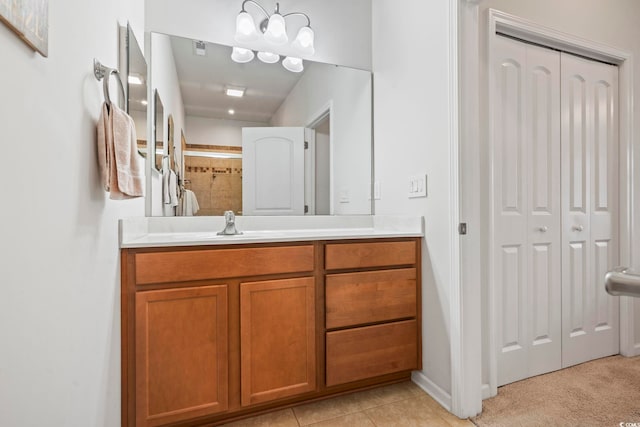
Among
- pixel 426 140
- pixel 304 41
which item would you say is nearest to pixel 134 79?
pixel 304 41

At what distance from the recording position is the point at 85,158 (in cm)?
90

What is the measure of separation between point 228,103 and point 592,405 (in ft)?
8.50

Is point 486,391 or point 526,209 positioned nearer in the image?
point 486,391

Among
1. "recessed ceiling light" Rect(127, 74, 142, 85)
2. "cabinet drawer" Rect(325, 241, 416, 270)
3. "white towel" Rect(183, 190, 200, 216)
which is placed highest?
"recessed ceiling light" Rect(127, 74, 142, 85)

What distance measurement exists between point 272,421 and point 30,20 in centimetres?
163

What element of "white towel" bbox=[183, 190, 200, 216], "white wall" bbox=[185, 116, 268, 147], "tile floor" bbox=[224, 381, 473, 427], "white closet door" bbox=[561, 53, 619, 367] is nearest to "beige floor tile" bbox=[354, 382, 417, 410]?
"tile floor" bbox=[224, 381, 473, 427]

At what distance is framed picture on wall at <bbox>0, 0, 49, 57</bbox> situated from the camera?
53 centimetres

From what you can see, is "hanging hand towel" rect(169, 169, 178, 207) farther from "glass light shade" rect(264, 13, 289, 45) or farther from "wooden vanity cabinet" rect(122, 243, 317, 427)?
"glass light shade" rect(264, 13, 289, 45)

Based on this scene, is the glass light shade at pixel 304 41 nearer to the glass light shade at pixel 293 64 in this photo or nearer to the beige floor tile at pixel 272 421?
the glass light shade at pixel 293 64

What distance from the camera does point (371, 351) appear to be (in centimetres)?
164

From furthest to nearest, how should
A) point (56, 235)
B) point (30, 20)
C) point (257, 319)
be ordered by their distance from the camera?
point (257, 319), point (56, 235), point (30, 20)

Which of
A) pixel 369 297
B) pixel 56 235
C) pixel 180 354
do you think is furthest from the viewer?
pixel 369 297

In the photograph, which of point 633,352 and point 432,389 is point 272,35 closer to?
point 432,389

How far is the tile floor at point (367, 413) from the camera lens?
1.44 meters
